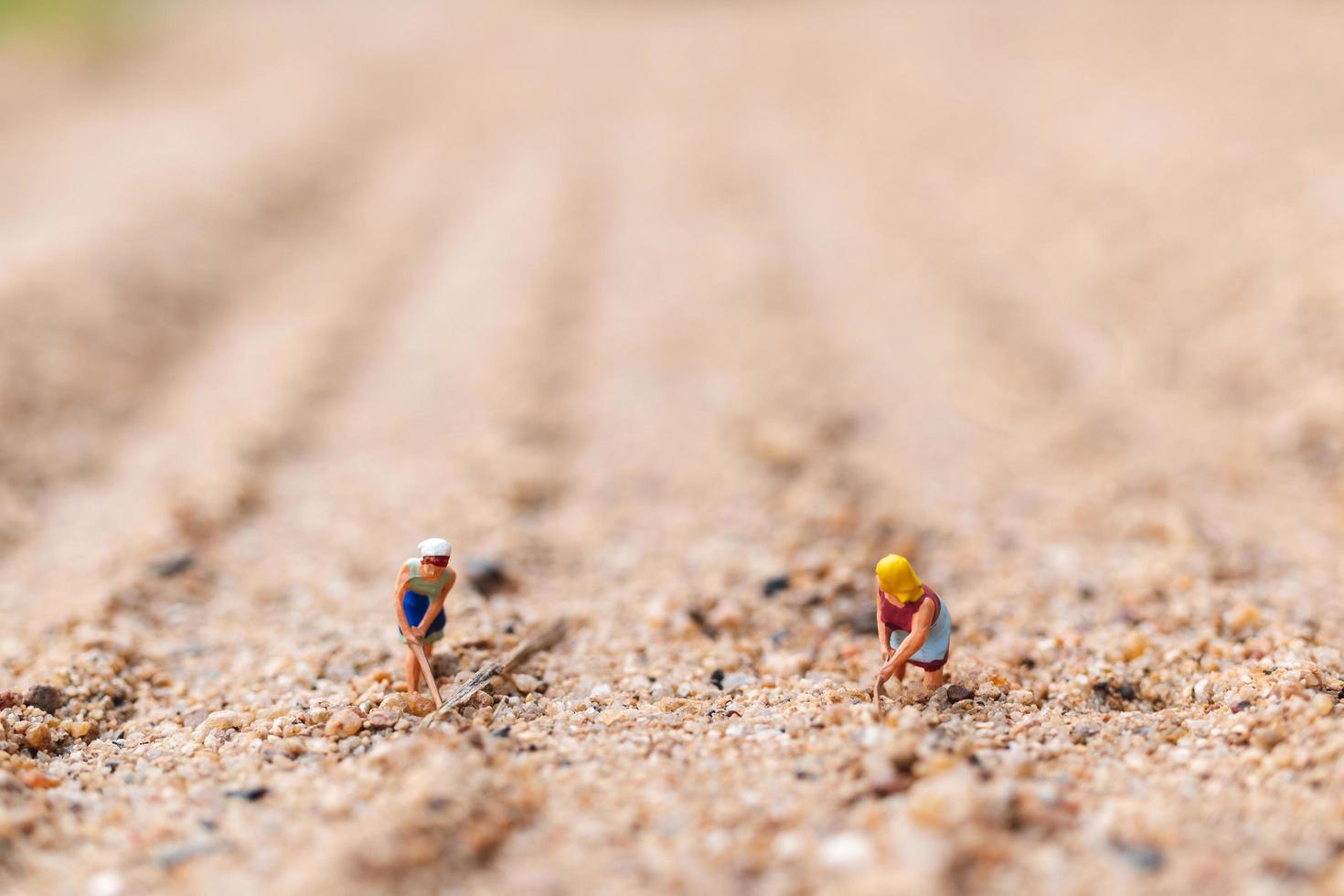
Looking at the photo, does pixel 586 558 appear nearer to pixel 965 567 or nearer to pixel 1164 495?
pixel 965 567

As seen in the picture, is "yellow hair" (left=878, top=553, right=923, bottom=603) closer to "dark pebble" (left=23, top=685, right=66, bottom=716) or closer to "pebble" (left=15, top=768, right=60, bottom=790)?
"pebble" (left=15, top=768, right=60, bottom=790)

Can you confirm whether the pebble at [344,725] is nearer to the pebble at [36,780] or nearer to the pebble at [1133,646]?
the pebble at [36,780]

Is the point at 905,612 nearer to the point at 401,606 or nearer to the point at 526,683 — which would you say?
the point at 526,683

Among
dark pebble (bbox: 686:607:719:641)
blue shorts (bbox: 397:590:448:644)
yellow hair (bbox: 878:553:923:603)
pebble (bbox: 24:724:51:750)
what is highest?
yellow hair (bbox: 878:553:923:603)

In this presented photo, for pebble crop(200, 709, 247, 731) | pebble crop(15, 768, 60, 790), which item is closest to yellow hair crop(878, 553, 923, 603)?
pebble crop(200, 709, 247, 731)

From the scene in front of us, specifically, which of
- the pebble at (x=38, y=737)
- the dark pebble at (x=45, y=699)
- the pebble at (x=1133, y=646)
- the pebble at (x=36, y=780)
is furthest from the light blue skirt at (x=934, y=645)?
the dark pebble at (x=45, y=699)
